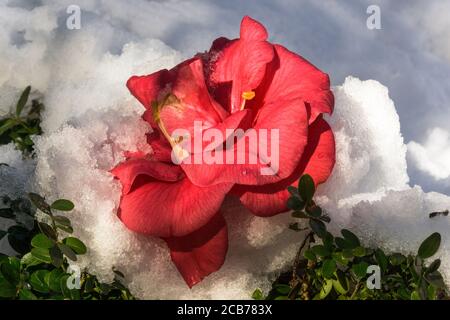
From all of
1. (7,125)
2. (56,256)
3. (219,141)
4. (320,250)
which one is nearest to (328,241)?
(320,250)

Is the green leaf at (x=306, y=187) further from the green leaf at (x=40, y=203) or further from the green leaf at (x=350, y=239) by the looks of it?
the green leaf at (x=40, y=203)

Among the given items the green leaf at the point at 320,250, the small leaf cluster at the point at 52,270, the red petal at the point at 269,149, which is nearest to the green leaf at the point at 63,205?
the small leaf cluster at the point at 52,270

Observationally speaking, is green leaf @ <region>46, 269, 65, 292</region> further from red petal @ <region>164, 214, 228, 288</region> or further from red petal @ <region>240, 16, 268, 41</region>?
red petal @ <region>240, 16, 268, 41</region>

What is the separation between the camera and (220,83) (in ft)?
1.81

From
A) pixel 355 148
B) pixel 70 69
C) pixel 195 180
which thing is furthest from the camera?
pixel 70 69

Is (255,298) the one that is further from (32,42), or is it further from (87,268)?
(32,42)

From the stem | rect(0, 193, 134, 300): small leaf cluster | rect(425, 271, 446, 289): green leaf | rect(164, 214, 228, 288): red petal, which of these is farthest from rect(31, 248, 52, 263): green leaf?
rect(425, 271, 446, 289): green leaf

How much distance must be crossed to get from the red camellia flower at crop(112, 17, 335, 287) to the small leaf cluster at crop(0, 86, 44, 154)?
16 cm

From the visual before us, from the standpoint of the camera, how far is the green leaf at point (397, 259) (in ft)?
1.64

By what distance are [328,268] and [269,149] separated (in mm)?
111

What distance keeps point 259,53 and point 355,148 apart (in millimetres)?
138

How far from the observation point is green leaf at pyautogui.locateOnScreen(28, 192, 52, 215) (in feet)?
1.64

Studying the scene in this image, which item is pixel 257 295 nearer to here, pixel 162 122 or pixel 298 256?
pixel 298 256

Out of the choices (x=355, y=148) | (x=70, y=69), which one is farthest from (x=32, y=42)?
(x=355, y=148)
